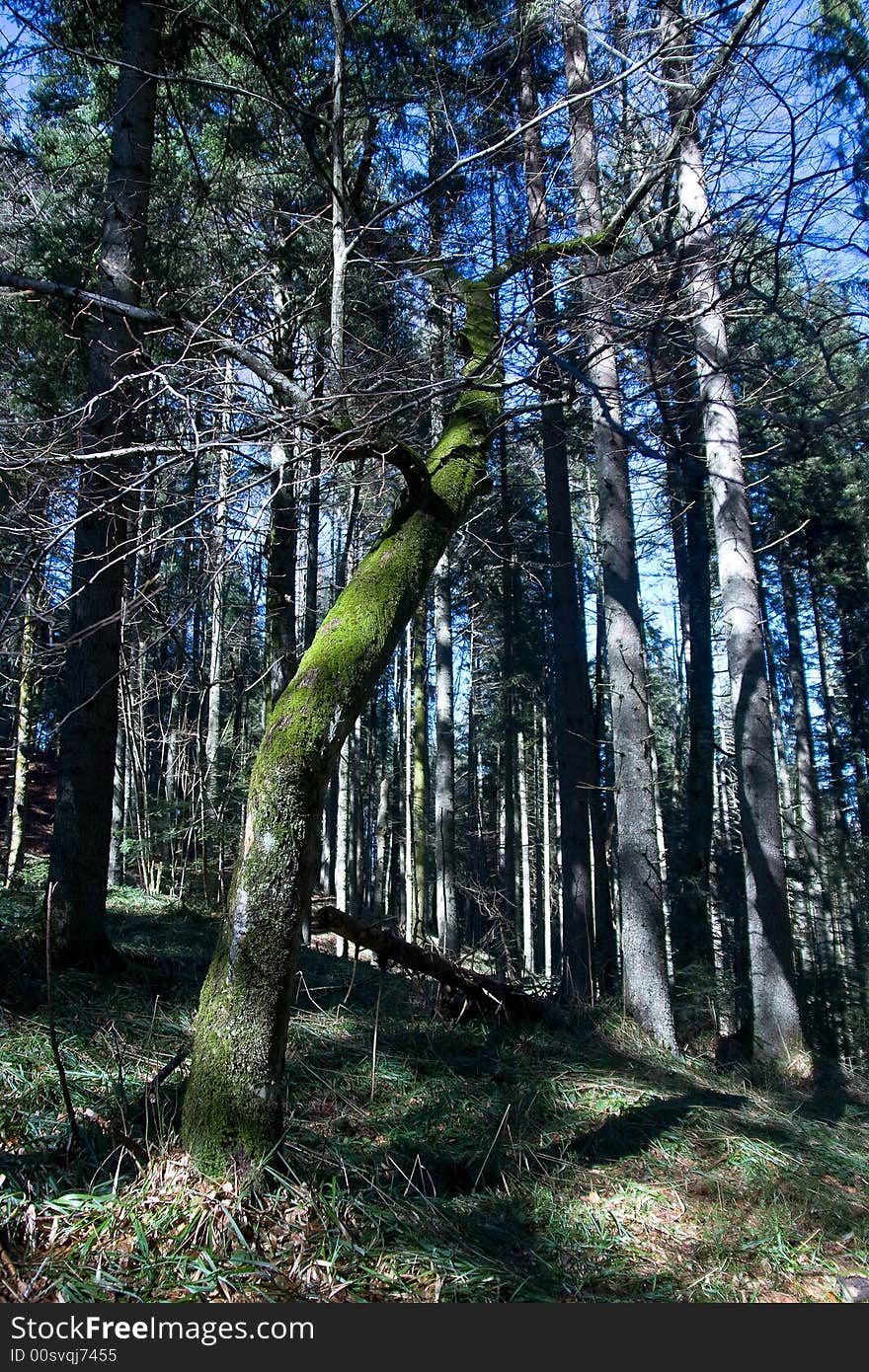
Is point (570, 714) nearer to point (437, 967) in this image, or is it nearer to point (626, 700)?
point (626, 700)

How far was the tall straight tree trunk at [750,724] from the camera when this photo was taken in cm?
668

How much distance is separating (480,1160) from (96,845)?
2.80 metres

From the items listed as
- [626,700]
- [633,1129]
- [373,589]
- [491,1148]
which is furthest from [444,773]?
[373,589]

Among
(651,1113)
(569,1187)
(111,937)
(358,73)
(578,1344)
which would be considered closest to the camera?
(578,1344)

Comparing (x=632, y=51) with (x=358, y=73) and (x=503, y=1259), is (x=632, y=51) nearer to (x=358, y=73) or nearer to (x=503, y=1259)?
(x=358, y=73)

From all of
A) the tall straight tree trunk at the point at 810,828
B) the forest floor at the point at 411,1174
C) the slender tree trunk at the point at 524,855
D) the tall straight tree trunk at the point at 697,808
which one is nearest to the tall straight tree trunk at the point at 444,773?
the tall straight tree trunk at the point at 697,808

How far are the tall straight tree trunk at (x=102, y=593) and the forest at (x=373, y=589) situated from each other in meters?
0.03

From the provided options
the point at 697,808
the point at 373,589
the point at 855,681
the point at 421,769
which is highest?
the point at 855,681

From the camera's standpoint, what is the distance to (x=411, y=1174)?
3.13 meters

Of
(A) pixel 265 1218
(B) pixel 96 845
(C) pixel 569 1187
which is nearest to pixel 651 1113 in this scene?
(C) pixel 569 1187

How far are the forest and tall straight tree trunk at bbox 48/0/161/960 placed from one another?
1.2 inches

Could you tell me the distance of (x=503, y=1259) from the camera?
109 inches

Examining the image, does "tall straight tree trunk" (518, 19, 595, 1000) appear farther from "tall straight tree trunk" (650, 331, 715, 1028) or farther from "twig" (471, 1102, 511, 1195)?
"twig" (471, 1102, 511, 1195)

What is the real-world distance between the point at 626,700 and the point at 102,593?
14.8ft
